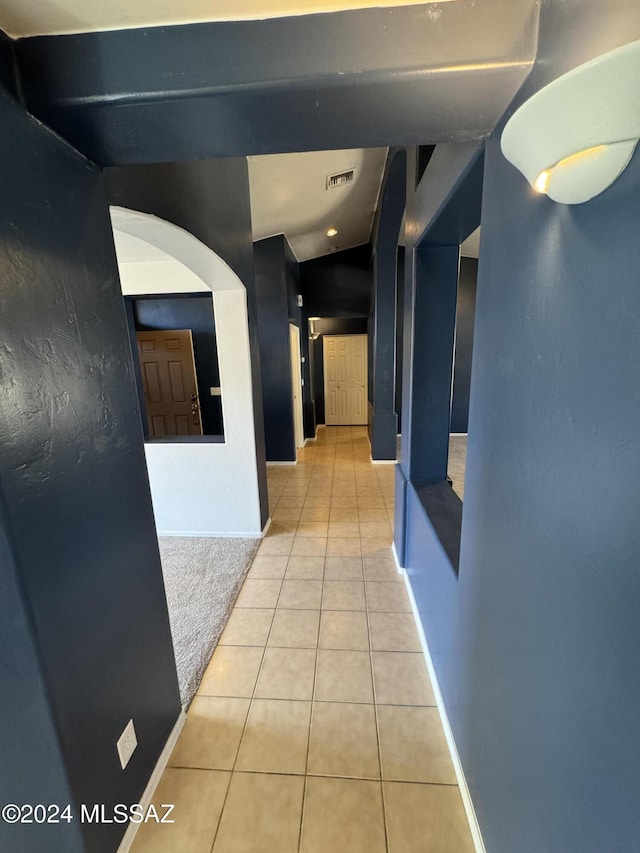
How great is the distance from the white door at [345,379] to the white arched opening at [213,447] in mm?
4436

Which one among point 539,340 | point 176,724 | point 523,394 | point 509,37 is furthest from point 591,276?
point 176,724

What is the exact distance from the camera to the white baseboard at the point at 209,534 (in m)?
3.00

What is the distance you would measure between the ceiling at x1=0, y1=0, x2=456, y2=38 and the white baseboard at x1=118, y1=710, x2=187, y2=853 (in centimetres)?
225

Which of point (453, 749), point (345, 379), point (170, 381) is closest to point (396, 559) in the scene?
point (453, 749)

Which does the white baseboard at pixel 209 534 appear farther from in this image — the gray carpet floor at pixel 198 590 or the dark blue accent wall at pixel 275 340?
the dark blue accent wall at pixel 275 340

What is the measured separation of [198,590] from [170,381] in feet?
10.1

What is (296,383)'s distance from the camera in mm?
5234

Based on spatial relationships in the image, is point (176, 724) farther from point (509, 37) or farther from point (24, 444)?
point (509, 37)

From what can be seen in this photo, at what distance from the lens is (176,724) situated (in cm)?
147

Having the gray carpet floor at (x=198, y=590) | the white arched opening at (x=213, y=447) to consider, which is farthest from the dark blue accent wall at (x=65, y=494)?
the white arched opening at (x=213, y=447)

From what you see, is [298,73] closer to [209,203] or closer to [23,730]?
[209,203]

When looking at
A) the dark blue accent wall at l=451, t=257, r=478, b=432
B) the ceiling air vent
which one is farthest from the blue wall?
the dark blue accent wall at l=451, t=257, r=478, b=432

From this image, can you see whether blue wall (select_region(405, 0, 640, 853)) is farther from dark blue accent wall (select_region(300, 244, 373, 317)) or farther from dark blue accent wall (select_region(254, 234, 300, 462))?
dark blue accent wall (select_region(300, 244, 373, 317))

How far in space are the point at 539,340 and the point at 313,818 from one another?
1.68 metres
